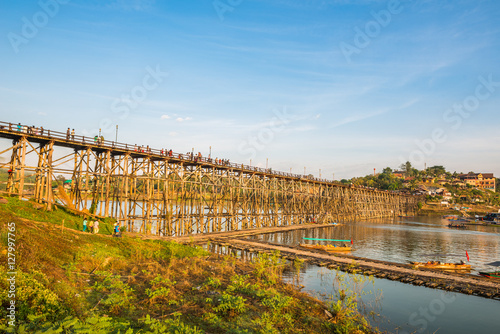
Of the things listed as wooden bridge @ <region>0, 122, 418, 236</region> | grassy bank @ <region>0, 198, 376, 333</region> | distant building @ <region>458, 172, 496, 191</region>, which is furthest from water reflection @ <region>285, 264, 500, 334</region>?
distant building @ <region>458, 172, 496, 191</region>

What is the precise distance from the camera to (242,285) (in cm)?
1327

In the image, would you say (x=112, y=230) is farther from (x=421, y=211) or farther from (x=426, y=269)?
(x=421, y=211)

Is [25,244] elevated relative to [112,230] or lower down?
elevated

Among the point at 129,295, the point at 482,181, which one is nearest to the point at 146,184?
the point at 129,295

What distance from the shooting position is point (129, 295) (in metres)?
10.8

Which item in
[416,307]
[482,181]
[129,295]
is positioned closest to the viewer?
[129,295]

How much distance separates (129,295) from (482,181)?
185m

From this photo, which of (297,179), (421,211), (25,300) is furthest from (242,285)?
(421,211)

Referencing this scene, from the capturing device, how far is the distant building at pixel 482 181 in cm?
14500

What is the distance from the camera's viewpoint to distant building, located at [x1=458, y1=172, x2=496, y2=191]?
145 m

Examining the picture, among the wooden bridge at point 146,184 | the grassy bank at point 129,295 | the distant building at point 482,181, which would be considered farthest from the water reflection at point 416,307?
the distant building at point 482,181

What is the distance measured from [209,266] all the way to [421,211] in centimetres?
11930

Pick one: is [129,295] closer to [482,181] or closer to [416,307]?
[416,307]

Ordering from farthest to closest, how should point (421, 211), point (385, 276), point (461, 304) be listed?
point (421, 211), point (385, 276), point (461, 304)
